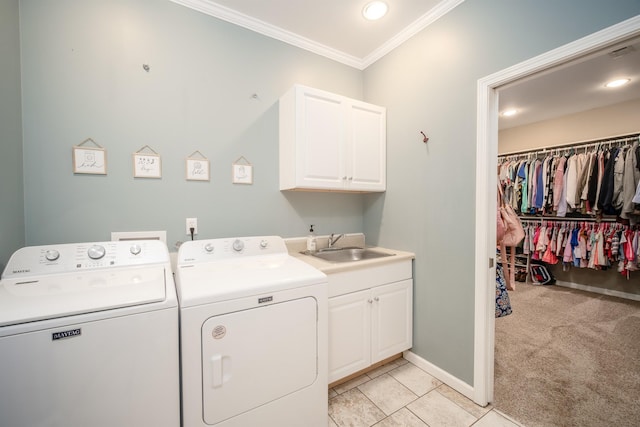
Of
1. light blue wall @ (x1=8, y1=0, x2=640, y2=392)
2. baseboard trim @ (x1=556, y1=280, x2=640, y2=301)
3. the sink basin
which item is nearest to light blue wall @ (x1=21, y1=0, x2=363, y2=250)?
light blue wall @ (x1=8, y1=0, x2=640, y2=392)

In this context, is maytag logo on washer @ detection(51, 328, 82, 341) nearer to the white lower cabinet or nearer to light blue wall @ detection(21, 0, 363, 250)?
light blue wall @ detection(21, 0, 363, 250)

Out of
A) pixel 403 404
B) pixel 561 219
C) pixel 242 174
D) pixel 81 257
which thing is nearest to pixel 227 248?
pixel 242 174

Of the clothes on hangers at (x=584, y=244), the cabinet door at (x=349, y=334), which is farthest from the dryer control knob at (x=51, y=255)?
the clothes on hangers at (x=584, y=244)

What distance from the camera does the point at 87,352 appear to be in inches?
35.3

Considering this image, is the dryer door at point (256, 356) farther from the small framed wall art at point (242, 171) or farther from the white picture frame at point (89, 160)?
the white picture frame at point (89, 160)

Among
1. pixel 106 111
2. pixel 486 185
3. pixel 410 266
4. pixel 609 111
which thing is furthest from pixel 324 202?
pixel 609 111

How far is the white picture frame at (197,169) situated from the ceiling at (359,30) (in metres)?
1.08

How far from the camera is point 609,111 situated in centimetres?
346

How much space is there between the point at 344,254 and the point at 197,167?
56.8 inches

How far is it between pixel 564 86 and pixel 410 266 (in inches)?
117

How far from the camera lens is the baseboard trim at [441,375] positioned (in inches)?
67.1

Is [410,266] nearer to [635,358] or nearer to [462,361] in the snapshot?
[462,361]

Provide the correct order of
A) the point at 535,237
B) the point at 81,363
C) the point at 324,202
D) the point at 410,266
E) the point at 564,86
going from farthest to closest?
1. the point at 535,237
2. the point at 564,86
3. the point at 324,202
4. the point at 410,266
5. the point at 81,363

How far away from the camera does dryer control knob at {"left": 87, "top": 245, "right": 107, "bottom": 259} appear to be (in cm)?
132
